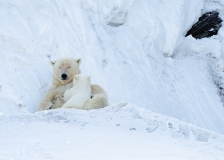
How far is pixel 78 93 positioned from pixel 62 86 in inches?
32.7

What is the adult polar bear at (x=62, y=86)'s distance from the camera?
8.38m

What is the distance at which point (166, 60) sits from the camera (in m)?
12.6

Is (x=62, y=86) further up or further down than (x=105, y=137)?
further up

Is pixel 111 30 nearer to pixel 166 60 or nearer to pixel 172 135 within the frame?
pixel 166 60

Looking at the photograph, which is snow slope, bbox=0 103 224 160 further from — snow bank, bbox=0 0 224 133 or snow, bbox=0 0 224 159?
snow bank, bbox=0 0 224 133

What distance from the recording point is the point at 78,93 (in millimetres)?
8242

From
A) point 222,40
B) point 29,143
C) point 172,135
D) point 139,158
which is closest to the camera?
point 139,158

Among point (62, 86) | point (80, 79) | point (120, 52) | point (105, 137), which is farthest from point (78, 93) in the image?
point (120, 52)

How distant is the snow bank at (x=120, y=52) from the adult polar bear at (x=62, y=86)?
1.28 ft

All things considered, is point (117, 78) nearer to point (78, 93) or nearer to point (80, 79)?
point (80, 79)

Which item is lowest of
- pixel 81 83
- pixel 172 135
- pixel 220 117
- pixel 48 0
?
pixel 220 117

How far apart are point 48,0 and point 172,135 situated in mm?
5150

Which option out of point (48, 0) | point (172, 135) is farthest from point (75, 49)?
point (172, 135)

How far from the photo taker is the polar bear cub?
7965 millimetres
